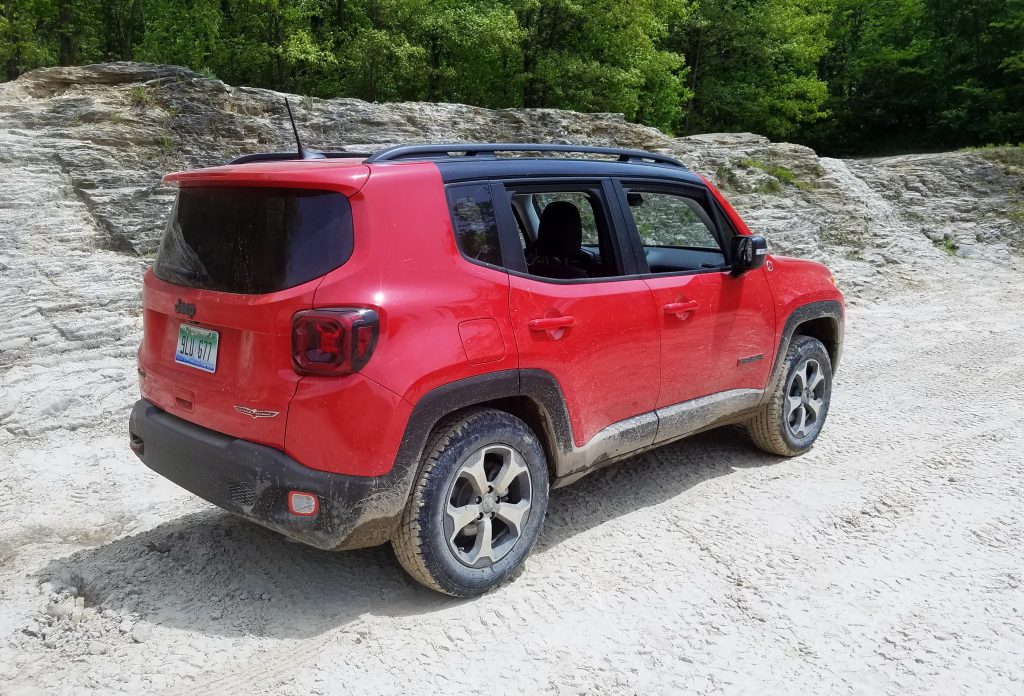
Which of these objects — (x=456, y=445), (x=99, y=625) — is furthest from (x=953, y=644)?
(x=99, y=625)

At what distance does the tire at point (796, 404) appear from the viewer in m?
4.82

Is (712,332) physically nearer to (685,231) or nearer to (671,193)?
(671,193)

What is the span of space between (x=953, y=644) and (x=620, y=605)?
128 cm

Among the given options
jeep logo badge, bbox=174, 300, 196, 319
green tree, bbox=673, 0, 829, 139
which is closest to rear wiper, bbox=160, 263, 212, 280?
jeep logo badge, bbox=174, 300, 196, 319

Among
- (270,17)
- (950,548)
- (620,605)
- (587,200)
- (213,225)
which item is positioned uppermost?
(270,17)

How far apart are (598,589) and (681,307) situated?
1503mm

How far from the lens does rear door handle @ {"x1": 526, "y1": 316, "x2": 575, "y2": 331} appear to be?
3.35 meters

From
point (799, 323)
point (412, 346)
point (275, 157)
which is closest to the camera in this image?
point (412, 346)

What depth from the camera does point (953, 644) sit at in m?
2.98

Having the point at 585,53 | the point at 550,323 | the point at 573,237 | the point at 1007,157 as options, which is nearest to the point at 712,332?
the point at 573,237

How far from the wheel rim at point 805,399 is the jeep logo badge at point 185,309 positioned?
11.4 feet

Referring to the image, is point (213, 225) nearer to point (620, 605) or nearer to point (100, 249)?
point (620, 605)

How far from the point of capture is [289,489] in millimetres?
2863

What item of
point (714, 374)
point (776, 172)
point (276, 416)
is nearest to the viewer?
point (276, 416)
